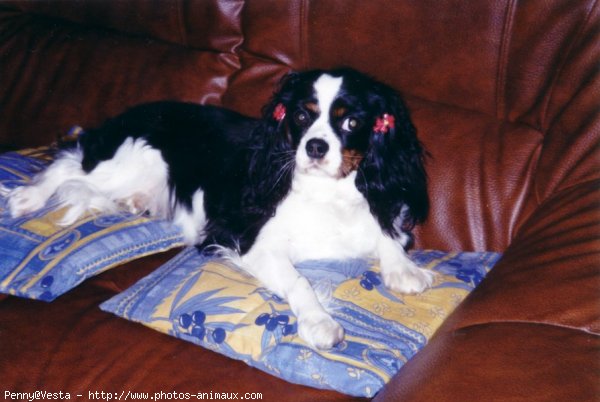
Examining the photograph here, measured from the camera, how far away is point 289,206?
2.25m

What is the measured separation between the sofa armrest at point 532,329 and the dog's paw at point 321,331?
0.77 feet

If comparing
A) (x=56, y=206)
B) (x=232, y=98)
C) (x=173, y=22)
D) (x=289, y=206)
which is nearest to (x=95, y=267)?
(x=56, y=206)

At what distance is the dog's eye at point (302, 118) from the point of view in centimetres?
207

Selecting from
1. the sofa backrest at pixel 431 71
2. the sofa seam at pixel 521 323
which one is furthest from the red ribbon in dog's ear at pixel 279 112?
the sofa seam at pixel 521 323

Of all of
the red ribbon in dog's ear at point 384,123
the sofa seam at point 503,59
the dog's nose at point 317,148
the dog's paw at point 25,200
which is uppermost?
the sofa seam at point 503,59

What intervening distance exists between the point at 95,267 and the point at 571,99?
5.46 feet

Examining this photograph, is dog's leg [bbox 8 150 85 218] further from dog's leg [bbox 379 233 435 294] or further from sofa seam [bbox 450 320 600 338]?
sofa seam [bbox 450 320 600 338]

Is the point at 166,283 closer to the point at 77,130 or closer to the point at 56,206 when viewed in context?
the point at 56,206

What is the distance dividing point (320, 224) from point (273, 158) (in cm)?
31

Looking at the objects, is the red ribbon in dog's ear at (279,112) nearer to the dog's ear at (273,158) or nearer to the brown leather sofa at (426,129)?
the dog's ear at (273,158)

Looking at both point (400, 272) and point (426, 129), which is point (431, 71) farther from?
point (400, 272)

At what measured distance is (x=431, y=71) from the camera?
226cm

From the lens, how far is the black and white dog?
6.61 feet

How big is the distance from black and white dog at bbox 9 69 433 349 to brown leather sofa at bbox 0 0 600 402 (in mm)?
201
